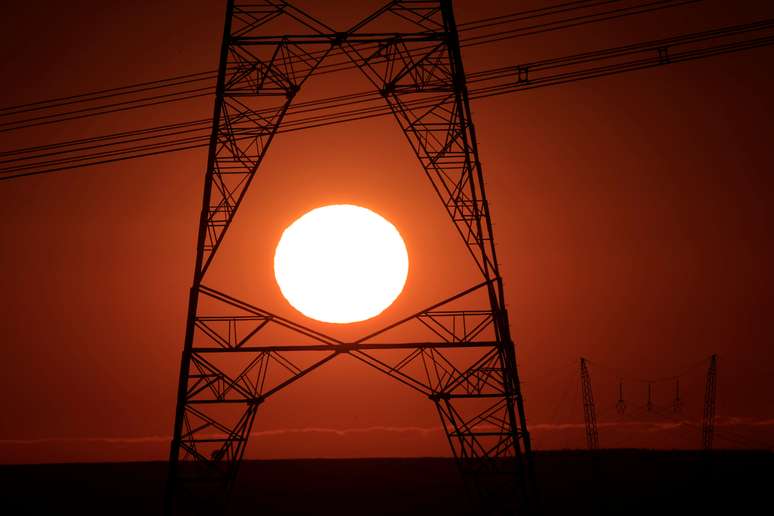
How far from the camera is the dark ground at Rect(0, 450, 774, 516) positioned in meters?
18.7

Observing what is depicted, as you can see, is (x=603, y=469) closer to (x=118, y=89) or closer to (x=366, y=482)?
(x=366, y=482)

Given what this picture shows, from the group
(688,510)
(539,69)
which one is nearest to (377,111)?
(539,69)

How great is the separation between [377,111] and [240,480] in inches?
505

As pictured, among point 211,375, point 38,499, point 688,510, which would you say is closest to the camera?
point 211,375

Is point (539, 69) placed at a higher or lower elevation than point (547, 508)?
higher

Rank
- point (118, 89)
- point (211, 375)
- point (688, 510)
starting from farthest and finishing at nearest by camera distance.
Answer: point (118, 89)
point (688, 510)
point (211, 375)

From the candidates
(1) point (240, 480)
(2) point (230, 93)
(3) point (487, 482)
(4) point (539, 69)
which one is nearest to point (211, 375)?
(2) point (230, 93)

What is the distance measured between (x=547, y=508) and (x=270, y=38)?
1491 centimetres

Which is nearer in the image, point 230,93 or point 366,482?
point 230,93

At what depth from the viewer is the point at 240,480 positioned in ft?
67.8

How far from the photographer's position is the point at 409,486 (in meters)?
19.9

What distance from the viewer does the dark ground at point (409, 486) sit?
61.2 feet

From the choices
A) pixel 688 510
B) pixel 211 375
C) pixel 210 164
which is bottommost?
pixel 688 510

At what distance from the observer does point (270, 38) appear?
14984 millimetres
